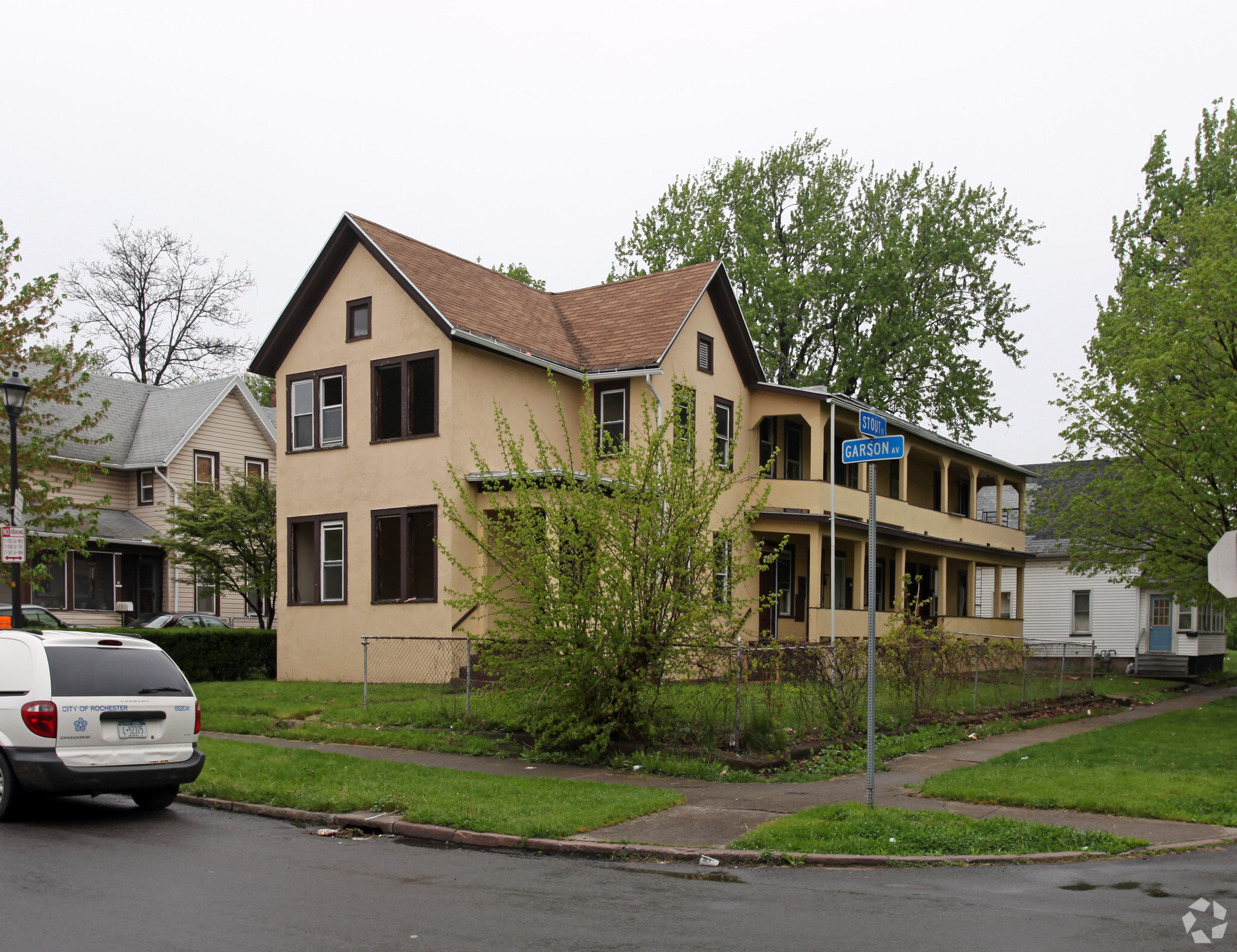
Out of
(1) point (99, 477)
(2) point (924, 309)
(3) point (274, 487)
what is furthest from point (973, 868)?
(2) point (924, 309)

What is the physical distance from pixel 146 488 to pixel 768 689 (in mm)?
29066

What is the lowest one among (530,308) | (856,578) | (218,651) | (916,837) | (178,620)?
(178,620)

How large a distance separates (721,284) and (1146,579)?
12162mm

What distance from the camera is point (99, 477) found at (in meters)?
37.6

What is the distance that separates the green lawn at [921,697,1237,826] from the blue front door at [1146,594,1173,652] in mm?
24706

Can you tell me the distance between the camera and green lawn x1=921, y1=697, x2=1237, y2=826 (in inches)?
445

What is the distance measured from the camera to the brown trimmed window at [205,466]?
126 ft

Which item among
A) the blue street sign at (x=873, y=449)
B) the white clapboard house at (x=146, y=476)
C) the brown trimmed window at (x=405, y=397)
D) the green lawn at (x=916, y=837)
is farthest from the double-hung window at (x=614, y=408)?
the green lawn at (x=916, y=837)

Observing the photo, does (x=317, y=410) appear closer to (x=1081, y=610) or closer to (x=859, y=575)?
(x=859, y=575)

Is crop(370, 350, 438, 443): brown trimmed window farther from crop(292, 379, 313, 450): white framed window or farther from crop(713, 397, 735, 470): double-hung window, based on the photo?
crop(713, 397, 735, 470): double-hung window

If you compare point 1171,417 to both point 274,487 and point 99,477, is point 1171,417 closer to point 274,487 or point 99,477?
point 274,487

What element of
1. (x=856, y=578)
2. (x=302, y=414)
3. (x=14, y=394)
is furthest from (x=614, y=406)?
(x=14, y=394)

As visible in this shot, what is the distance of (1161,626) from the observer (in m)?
41.2

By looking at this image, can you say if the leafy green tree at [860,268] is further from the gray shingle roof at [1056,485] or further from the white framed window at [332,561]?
the white framed window at [332,561]
